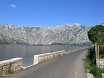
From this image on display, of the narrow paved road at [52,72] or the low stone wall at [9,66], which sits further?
the narrow paved road at [52,72]

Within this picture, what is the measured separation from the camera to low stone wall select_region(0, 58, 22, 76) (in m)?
18.1

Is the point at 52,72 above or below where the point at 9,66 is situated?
below

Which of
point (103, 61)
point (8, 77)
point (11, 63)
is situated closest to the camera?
point (8, 77)

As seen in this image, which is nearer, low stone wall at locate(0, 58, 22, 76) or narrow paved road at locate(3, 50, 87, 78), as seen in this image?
low stone wall at locate(0, 58, 22, 76)

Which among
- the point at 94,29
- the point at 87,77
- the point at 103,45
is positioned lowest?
the point at 87,77

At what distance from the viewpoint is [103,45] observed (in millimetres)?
31734

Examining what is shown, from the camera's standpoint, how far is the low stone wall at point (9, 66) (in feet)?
59.4

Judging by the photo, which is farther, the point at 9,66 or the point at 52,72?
the point at 52,72

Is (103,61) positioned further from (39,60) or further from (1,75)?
(39,60)

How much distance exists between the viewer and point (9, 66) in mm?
19609

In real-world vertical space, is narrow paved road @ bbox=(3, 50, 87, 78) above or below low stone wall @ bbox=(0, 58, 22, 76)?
below

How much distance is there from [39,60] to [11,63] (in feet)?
42.7

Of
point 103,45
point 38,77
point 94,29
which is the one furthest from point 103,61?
point 94,29

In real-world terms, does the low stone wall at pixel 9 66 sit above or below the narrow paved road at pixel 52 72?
above
